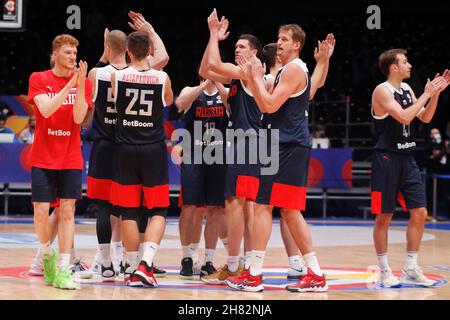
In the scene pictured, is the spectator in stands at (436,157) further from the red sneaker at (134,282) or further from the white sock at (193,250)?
the red sneaker at (134,282)

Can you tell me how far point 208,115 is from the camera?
7.74 metres

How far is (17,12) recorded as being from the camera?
1484 centimetres

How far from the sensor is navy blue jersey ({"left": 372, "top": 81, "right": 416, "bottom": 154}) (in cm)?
720

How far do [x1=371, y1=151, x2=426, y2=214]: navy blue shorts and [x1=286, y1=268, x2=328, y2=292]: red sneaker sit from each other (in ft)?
3.33

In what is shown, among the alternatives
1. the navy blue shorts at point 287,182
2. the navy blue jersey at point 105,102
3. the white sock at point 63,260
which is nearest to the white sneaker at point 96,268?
the white sock at point 63,260

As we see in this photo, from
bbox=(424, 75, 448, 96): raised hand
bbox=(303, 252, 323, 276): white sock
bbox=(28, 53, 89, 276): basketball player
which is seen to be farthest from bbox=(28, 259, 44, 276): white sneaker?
bbox=(424, 75, 448, 96): raised hand

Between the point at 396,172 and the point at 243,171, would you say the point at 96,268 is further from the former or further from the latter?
the point at 396,172

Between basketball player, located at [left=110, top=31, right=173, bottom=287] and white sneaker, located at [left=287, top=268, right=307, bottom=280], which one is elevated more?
basketball player, located at [left=110, top=31, right=173, bottom=287]

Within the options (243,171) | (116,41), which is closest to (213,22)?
(116,41)

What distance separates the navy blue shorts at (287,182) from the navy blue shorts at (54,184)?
156cm

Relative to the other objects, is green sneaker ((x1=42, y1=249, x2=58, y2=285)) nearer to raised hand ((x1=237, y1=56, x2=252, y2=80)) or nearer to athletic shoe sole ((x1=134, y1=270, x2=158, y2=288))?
athletic shoe sole ((x1=134, y1=270, x2=158, y2=288))

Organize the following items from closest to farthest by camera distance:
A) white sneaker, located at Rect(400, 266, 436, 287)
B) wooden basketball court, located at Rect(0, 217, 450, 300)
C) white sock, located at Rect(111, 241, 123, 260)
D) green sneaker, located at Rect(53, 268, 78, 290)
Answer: wooden basketball court, located at Rect(0, 217, 450, 300)
green sneaker, located at Rect(53, 268, 78, 290)
white sneaker, located at Rect(400, 266, 436, 287)
white sock, located at Rect(111, 241, 123, 260)

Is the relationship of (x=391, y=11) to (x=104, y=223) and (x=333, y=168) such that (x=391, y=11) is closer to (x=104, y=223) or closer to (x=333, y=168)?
(x=333, y=168)

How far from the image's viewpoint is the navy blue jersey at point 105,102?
718cm
